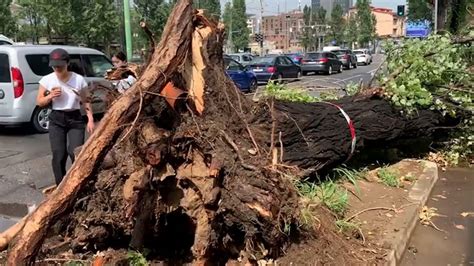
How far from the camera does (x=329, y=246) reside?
169 inches

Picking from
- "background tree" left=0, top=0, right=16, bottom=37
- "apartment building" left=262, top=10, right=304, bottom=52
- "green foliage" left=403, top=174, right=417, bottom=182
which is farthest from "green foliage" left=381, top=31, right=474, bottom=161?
"apartment building" left=262, top=10, right=304, bottom=52

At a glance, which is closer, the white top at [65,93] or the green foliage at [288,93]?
the white top at [65,93]

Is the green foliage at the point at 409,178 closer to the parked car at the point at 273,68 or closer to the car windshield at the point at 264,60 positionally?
the parked car at the point at 273,68

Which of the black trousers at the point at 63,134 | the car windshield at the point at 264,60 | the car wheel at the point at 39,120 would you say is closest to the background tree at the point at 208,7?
the black trousers at the point at 63,134

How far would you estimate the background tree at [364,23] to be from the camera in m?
93.4

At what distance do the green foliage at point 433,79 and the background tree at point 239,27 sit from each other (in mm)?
76630

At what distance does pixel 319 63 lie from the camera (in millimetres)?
36656

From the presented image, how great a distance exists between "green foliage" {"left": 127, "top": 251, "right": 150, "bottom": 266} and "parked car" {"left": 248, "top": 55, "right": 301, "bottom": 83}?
877 inches

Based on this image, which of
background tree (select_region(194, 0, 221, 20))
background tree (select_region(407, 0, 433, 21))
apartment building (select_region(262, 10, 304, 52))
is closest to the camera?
background tree (select_region(194, 0, 221, 20))

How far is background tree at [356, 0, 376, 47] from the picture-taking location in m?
93.4

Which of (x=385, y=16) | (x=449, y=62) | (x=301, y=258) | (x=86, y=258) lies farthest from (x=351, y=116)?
(x=385, y=16)

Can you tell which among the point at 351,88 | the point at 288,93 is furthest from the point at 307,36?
A: the point at 288,93

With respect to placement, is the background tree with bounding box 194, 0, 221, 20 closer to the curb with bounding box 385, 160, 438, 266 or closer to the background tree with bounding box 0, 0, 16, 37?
the curb with bounding box 385, 160, 438, 266

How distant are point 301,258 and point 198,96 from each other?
4.93 ft
